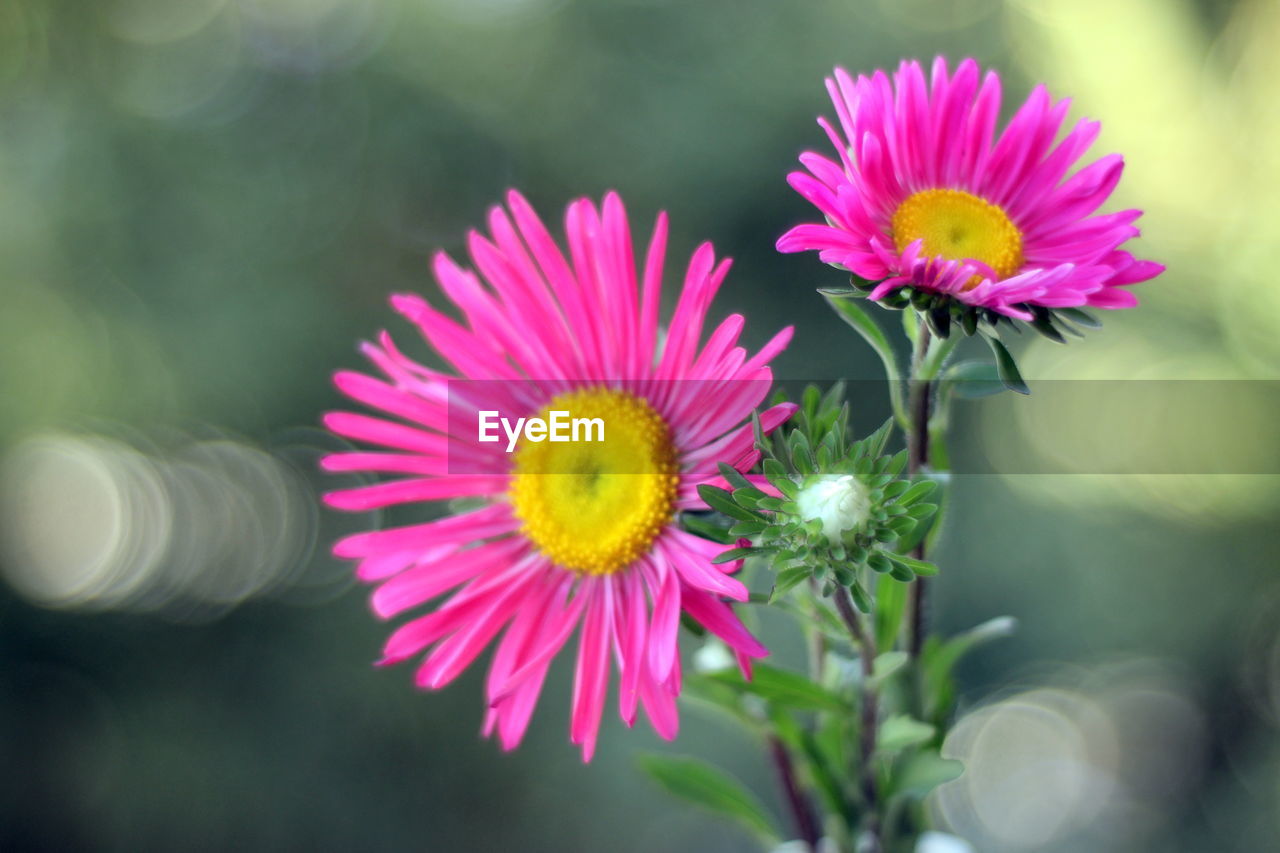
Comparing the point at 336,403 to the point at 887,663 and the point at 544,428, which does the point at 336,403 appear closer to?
the point at 544,428

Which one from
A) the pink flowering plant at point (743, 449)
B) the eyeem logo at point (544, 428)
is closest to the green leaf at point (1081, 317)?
the pink flowering plant at point (743, 449)

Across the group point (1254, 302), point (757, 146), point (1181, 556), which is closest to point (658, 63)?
point (757, 146)

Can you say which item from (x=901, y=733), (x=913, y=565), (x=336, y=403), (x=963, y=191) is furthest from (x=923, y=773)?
(x=336, y=403)

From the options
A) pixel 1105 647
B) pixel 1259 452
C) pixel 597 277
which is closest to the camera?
pixel 597 277

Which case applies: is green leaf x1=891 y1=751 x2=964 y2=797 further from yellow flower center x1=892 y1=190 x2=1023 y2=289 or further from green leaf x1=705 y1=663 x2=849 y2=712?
yellow flower center x1=892 y1=190 x2=1023 y2=289

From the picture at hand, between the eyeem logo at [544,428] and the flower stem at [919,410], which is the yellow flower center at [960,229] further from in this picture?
the eyeem logo at [544,428]

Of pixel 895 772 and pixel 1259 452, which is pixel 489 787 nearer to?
pixel 895 772

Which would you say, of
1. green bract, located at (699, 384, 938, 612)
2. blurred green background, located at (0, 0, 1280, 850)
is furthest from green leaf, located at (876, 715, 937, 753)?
blurred green background, located at (0, 0, 1280, 850)
